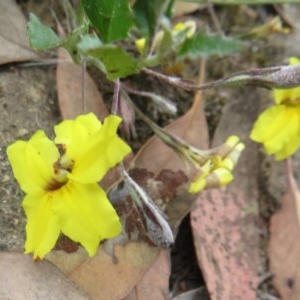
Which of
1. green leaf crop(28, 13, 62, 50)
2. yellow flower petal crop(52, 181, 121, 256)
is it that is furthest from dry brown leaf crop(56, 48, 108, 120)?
yellow flower petal crop(52, 181, 121, 256)

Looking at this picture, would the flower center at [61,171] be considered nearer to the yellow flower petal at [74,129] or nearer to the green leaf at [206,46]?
the yellow flower petal at [74,129]

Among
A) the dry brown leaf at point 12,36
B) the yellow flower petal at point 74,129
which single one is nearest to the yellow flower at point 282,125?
the yellow flower petal at point 74,129

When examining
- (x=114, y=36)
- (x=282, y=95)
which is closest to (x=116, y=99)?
(x=114, y=36)

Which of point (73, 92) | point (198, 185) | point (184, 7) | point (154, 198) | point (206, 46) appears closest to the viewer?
point (198, 185)

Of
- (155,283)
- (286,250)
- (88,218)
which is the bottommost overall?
(286,250)

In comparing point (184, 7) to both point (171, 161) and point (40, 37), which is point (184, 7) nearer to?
point (171, 161)

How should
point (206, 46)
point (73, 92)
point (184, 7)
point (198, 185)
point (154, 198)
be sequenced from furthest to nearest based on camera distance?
point (184, 7) < point (206, 46) < point (73, 92) < point (154, 198) < point (198, 185)

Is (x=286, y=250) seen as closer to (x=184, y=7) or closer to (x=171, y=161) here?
(x=171, y=161)

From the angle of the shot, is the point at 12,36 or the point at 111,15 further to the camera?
the point at 12,36

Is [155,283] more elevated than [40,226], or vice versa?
[40,226]
